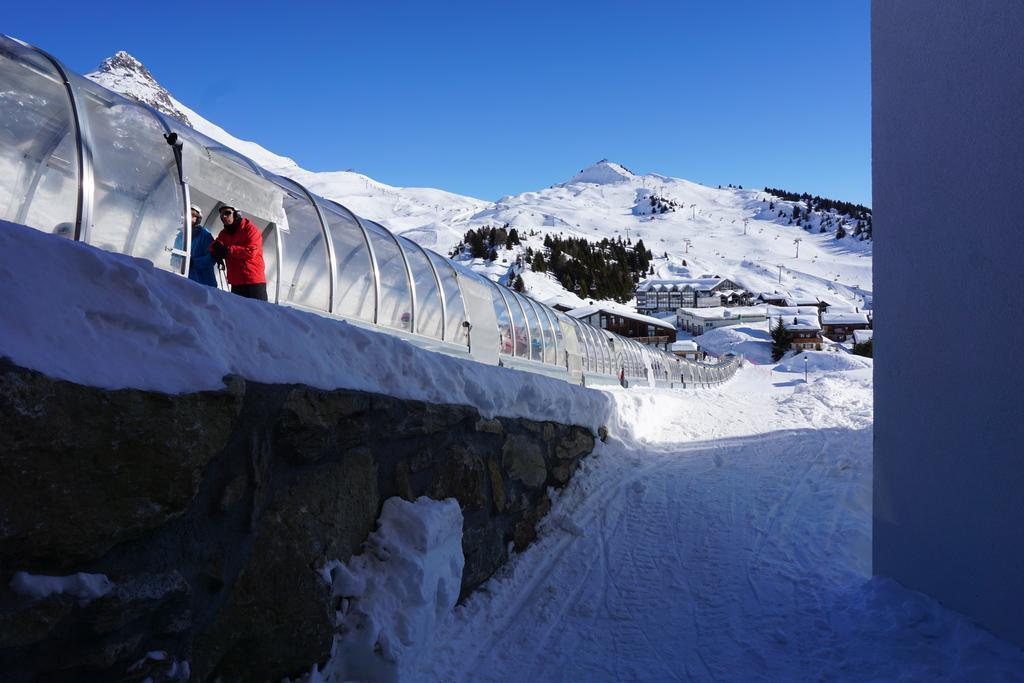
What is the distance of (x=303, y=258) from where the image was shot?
22.3 ft

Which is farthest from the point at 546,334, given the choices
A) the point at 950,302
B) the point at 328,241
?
the point at 950,302

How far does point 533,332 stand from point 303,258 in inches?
312

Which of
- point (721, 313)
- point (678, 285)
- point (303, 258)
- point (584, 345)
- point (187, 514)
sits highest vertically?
point (678, 285)

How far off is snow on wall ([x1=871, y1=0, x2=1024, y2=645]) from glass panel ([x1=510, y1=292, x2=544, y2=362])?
10.0m

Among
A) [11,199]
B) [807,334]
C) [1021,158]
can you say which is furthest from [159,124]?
[807,334]

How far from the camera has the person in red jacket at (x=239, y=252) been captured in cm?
498

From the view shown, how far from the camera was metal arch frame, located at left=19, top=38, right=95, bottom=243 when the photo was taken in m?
4.11

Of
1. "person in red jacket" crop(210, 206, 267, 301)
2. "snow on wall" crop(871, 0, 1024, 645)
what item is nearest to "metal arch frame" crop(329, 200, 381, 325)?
"person in red jacket" crop(210, 206, 267, 301)

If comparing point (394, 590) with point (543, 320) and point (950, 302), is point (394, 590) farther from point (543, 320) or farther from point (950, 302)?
point (543, 320)

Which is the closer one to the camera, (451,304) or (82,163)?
(82,163)

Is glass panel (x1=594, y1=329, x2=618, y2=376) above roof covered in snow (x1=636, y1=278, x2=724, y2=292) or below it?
below

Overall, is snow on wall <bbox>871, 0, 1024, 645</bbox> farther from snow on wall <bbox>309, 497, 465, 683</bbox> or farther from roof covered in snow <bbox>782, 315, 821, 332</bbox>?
roof covered in snow <bbox>782, 315, 821, 332</bbox>

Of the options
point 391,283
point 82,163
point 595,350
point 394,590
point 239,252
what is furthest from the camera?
point 595,350

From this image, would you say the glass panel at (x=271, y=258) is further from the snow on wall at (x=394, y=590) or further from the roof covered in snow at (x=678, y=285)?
the roof covered in snow at (x=678, y=285)
